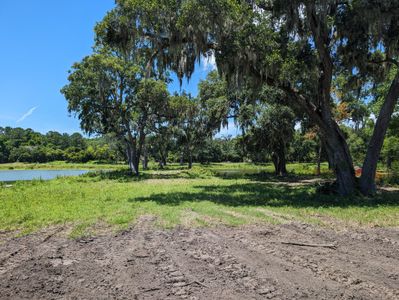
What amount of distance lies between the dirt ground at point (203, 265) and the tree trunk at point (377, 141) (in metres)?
5.54

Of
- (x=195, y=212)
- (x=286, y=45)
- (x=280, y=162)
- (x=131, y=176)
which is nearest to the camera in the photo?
(x=195, y=212)

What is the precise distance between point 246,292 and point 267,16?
10.0m

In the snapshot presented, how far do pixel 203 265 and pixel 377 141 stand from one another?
9226mm

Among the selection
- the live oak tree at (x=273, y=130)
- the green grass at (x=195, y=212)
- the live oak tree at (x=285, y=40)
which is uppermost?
the live oak tree at (x=285, y=40)

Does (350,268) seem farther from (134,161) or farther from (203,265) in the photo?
(134,161)

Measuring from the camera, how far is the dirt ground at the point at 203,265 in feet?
10.7

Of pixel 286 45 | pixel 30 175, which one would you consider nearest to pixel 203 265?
pixel 286 45

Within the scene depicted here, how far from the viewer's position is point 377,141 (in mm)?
10680

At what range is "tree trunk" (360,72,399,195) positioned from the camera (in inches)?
411

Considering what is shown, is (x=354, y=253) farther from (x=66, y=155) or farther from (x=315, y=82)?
(x=66, y=155)

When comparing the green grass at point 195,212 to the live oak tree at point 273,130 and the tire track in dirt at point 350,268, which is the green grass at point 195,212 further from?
the live oak tree at point 273,130

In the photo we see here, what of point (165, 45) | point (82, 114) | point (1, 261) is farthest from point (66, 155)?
point (1, 261)

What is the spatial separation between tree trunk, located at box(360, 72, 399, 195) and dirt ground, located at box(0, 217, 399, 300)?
18.2 feet

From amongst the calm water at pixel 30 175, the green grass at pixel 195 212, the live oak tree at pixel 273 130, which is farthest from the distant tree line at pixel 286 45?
the calm water at pixel 30 175
